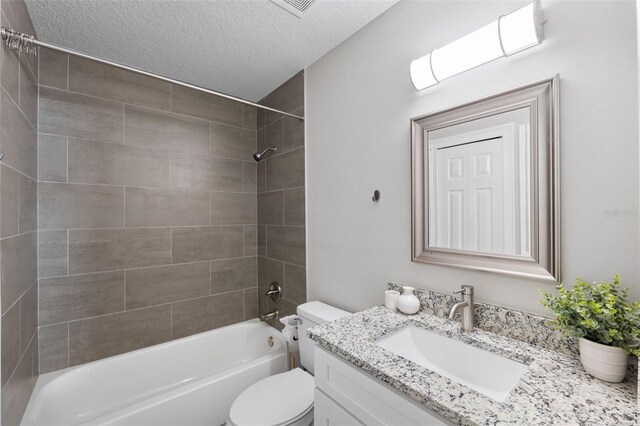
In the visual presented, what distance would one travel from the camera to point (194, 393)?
5.10ft

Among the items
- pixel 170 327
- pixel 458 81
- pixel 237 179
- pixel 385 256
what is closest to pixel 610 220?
pixel 458 81

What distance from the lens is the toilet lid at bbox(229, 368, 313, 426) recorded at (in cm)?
130

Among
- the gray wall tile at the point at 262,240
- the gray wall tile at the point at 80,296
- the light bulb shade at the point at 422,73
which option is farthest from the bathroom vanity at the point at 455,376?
the gray wall tile at the point at 80,296

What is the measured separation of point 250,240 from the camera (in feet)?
8.47

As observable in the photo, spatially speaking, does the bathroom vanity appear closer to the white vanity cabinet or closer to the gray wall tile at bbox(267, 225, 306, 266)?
the white vanity cabinet

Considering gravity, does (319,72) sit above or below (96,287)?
above

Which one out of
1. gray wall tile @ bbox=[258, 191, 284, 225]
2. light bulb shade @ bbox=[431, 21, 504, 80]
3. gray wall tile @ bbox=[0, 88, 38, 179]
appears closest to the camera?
light bulb shade @ bbox=[431, 21, 504, 80]

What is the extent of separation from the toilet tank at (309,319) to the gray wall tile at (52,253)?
60.3 inches

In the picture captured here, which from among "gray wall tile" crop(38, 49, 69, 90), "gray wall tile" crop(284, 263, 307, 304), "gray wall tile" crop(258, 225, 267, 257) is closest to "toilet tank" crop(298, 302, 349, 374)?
"gray wall tile" crop(284, 263, 307, 304)

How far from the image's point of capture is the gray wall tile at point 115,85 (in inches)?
71.9

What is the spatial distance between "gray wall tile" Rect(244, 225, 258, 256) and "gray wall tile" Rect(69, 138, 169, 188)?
0.76 meters

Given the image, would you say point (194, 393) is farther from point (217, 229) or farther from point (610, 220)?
point (610, 220)

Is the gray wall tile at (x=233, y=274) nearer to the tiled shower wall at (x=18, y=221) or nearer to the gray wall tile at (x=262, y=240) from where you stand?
the gray wall tile at (x=262, y=240)

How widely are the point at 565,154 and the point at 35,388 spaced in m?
2.79
